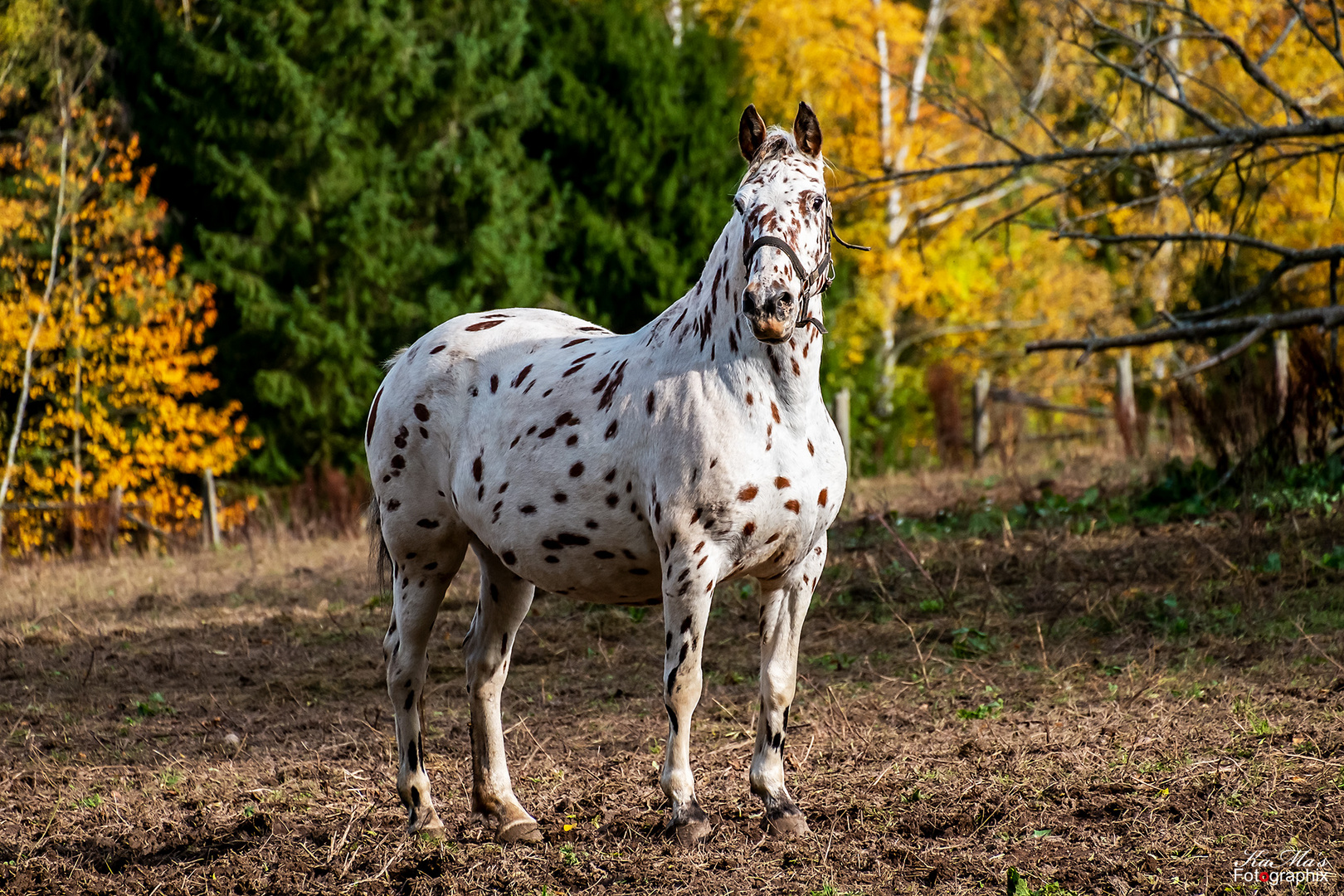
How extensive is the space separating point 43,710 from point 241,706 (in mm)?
976

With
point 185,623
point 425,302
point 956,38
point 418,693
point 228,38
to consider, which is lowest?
point 185,623

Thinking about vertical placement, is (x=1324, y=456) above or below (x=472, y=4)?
below

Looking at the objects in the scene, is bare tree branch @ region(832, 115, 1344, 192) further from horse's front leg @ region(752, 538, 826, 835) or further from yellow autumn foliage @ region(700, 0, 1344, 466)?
yellow autumn foliage @ region(700, 0, 1344, 466)

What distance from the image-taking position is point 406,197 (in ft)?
58.3

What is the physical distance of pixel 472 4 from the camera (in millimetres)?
18500

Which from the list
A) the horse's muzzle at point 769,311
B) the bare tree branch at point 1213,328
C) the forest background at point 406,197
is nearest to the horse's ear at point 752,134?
the horse's muzzle at point 769,311

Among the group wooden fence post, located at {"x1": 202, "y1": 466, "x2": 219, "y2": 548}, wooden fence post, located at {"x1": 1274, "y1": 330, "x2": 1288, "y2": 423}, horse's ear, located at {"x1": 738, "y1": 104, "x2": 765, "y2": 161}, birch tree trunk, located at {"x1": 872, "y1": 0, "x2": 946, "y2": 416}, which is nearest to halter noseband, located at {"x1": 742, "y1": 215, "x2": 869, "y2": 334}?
horse's ear, located at {"x1": 738, "y1": 104, "x2": 765, "y2": 161}

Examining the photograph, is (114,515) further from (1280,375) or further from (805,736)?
(1280,375)

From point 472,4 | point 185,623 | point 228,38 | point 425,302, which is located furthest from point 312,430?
point 185,623

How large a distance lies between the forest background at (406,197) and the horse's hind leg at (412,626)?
10293 mm

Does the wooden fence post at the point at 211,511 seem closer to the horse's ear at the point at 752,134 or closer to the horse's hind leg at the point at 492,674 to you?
the horse's hind leg at the point at 492,674

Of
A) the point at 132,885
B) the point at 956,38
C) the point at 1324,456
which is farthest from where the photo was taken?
the point at 956,38

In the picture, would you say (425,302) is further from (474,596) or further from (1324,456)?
(1324,456)

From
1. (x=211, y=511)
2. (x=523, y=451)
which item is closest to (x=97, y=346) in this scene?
(x=211, y=511)
